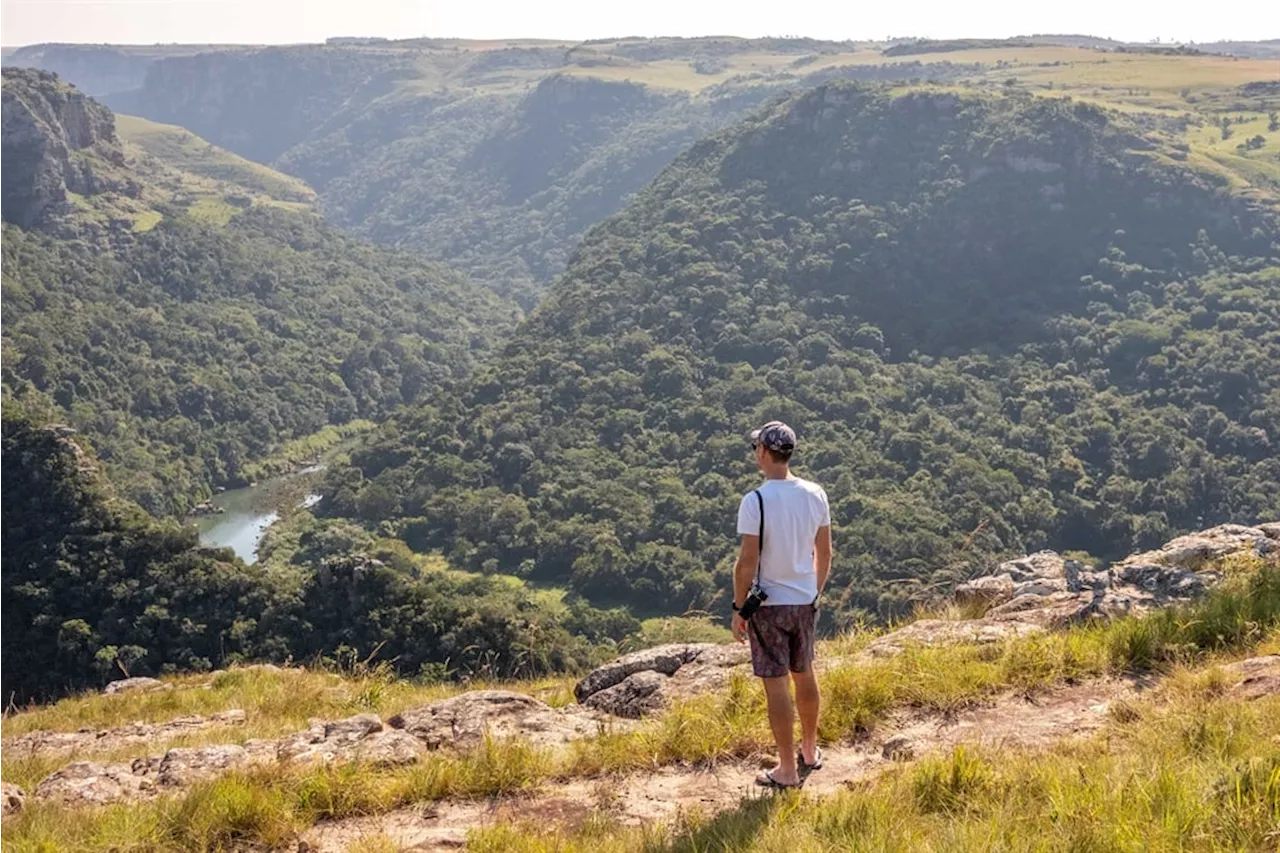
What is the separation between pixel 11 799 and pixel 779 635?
5.47 metres

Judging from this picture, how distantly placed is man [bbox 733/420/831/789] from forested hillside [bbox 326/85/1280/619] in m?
36.6

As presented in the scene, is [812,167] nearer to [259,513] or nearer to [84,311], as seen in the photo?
[259,513]

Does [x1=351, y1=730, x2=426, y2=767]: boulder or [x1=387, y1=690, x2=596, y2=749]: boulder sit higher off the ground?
[x1=351, y1=730, x2=426, y2=767]: boulder

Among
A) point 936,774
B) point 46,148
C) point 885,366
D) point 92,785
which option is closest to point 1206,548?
point 936,774

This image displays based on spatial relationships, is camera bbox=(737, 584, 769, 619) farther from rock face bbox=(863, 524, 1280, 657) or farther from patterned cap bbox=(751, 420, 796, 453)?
rock face bbox=(863, 524, 1280, 657)

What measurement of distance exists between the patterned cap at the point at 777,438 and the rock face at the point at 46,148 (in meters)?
123

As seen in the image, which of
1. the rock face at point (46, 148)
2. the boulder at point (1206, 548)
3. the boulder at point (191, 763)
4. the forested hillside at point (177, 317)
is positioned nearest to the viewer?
the boulder at point (191, 763)

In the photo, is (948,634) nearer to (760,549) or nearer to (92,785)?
(760,549)

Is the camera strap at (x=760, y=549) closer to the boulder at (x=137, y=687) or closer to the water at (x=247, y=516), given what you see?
the boulder at (x=137, y=687)

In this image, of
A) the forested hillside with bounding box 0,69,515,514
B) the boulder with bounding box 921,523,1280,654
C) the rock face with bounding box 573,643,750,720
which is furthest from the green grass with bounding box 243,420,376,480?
the boulder with bounding box 921,523,1280,654

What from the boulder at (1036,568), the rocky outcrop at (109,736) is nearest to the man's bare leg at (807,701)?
the boulder at (1036,568)

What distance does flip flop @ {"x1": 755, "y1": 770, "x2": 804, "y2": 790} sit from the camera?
616 cm

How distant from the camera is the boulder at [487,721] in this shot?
26.3ft

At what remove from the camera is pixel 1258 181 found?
302 feet
